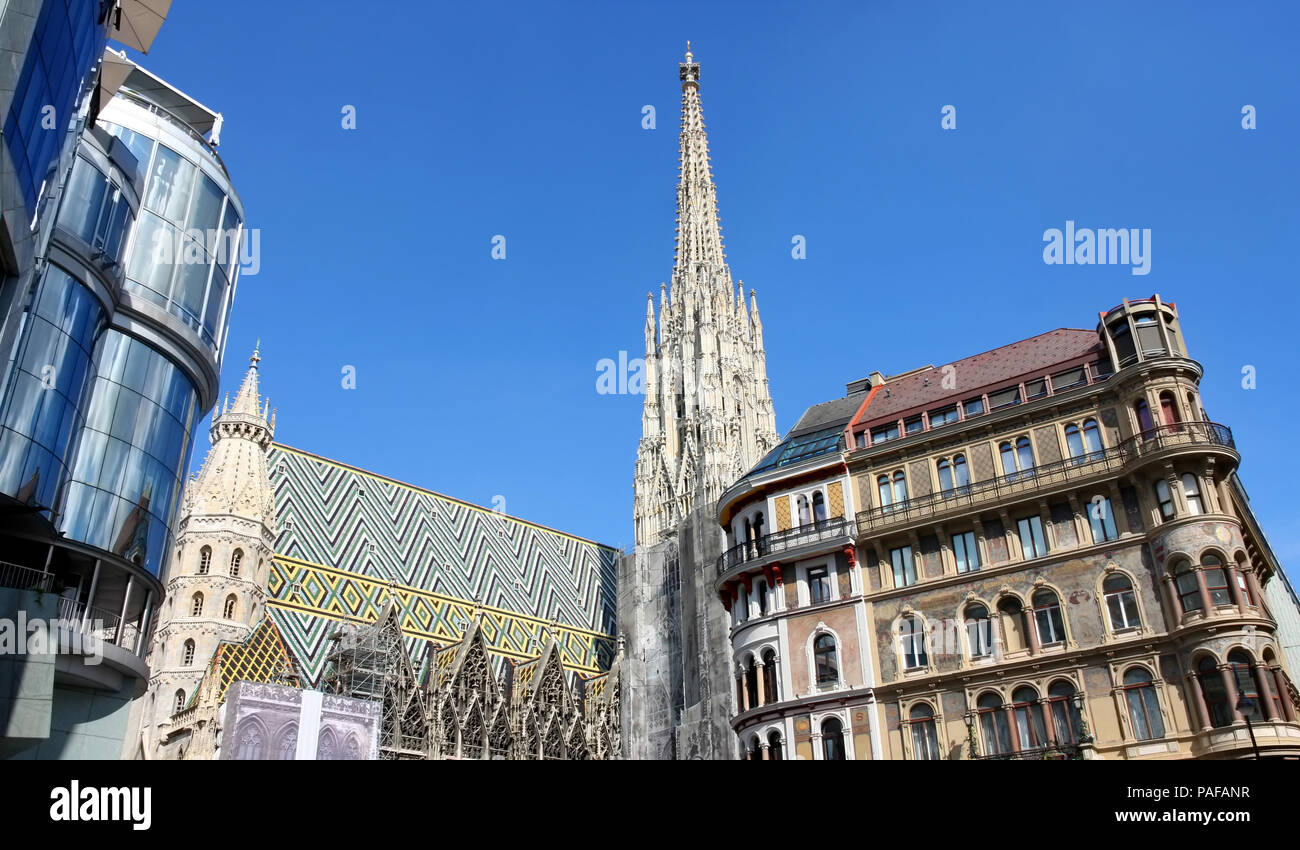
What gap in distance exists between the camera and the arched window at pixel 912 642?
2464cm

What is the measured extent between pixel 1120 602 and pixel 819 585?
7.26 meters

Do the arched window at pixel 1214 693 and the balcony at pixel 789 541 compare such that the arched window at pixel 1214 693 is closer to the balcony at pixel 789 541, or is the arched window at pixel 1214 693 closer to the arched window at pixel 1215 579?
the arched window at pixel 1215 579

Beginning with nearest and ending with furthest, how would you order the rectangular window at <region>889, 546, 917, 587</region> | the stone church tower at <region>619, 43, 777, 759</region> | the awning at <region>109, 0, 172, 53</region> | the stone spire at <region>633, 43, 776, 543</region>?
the rectangular window at <region>889, 546, 917, 587</region> → the awning at <region>109, 0, 172, 53</region> → the stone church tower at <region>619, 43, 777, 759</region> → the stone spire at <region>633, 43, 776, 543</region>

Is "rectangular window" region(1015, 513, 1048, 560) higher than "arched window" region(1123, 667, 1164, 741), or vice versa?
"rectangular window" region(1015, 513, 1048, 560)

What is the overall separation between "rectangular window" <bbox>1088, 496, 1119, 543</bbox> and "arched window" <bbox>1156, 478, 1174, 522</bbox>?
3.52ft

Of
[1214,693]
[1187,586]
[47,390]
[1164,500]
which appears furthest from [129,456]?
[1214,693]

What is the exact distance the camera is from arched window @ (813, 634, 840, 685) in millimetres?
25391

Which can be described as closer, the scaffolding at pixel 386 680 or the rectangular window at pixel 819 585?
the rectangular window at pixel 819 585

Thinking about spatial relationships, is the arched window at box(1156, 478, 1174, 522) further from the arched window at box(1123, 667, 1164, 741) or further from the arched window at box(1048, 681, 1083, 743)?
the arched window at box(1048, 681, 1083, 743)

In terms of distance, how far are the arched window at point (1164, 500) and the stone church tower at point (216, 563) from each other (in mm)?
42542

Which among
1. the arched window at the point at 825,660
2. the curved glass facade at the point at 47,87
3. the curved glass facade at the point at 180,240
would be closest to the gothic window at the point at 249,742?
the curved glass facade at the point at 180,240

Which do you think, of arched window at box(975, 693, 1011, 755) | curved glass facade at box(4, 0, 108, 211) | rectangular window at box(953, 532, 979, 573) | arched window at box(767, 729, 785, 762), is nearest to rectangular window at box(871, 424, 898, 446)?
rectangular window at box(953, 532, 979, 573)
